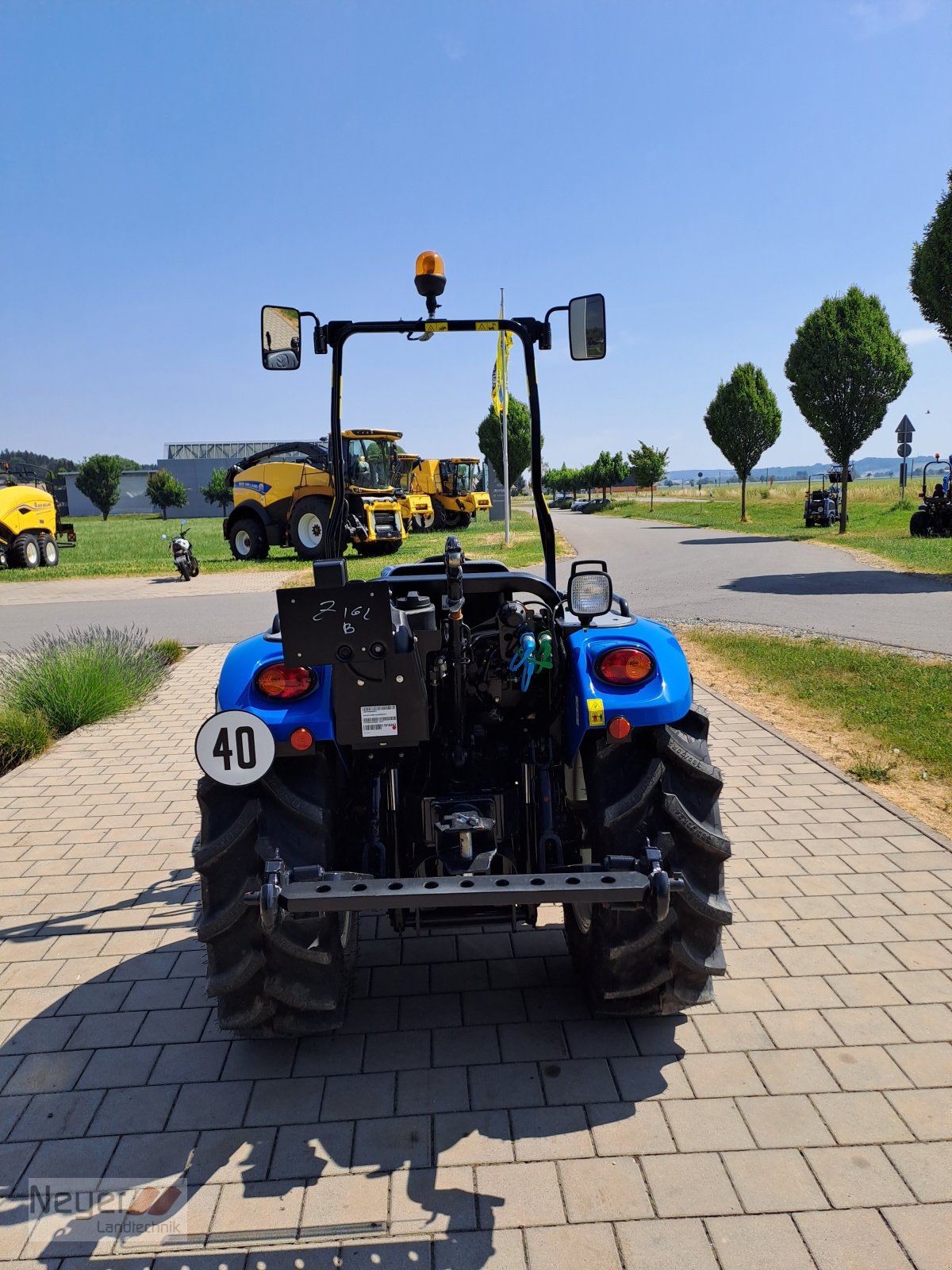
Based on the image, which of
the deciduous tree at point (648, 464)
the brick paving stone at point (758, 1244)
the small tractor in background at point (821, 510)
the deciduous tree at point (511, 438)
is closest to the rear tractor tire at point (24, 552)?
the brick paving stone at point (758, 1244)

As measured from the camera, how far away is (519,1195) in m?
2.25

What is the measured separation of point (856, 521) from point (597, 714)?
1143 inches

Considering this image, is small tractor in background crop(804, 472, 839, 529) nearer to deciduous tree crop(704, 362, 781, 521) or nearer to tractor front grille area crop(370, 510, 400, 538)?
deciduous tree crop(704, 362, 781, 521)

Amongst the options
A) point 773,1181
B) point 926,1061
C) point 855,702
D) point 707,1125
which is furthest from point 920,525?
point 773,1181

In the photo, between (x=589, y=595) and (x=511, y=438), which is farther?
(x=511, y=438)

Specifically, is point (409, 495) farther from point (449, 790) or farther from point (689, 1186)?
point (689, 1186)

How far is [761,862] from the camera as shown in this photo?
4238 mm

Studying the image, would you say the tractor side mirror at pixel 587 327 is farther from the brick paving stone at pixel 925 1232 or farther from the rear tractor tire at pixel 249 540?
the rear tractor tire at pixel 249 540

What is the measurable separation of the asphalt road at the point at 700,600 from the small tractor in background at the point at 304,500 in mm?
2791

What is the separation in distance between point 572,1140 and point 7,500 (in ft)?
73.8

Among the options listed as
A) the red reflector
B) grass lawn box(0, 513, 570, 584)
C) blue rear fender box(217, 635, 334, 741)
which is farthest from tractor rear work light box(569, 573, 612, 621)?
grass lawn box(0, 513, 570, 584)

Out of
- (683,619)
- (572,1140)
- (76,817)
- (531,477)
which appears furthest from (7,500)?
(572,1140)

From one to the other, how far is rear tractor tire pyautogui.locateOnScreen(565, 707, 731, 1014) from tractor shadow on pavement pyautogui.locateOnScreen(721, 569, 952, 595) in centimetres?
1137

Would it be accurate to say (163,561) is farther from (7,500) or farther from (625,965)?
(625,965)
